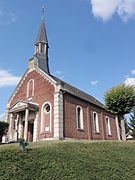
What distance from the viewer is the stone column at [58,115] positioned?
1735 centimetres

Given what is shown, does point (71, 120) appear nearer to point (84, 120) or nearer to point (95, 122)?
point (84, 120)

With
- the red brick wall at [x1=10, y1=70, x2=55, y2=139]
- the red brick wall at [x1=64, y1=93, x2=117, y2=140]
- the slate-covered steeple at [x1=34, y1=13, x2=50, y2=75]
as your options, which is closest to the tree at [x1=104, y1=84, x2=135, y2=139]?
the red brick wall at [x1=64, y1=93, x2=117, y2=140]

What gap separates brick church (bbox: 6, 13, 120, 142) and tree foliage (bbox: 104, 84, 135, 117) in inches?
142

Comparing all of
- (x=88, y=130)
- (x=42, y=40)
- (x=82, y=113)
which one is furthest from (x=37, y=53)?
(x=88, y=130)

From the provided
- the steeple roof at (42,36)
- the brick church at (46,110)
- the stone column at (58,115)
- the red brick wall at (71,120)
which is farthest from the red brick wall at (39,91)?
the steeple roof at (42,36)

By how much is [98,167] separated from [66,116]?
10.5 metres

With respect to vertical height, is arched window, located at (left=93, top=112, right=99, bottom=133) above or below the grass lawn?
above

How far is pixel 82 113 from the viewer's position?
21.9 m

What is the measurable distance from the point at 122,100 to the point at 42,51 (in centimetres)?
1314

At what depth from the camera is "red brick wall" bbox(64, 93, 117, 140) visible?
62.3 ft

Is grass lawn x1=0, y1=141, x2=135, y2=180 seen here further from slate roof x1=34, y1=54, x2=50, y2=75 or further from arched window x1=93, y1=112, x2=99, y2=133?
slate roof x1=34, y1=54, x2=50, y2=75

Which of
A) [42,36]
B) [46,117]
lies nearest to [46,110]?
[46,117]

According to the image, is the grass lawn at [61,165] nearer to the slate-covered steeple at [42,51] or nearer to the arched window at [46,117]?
the arched window at [46,117]

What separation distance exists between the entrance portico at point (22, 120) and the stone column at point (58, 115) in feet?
10.2
